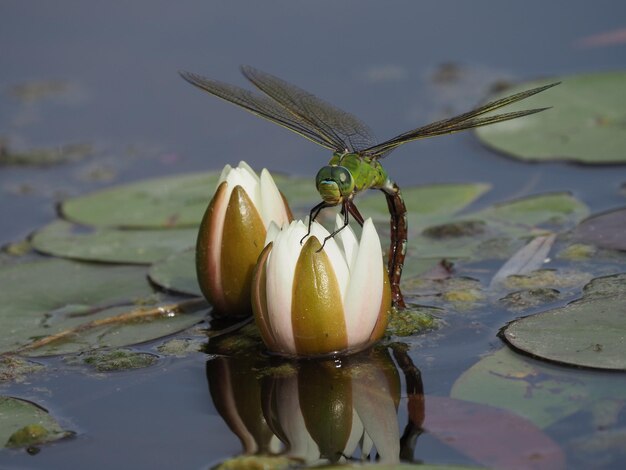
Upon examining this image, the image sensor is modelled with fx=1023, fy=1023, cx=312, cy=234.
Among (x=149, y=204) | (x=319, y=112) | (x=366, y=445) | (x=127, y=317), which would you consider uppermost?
(x=319, y=112)

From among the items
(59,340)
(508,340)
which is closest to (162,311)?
(59,340)

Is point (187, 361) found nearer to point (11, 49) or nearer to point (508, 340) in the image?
point (508, 340)

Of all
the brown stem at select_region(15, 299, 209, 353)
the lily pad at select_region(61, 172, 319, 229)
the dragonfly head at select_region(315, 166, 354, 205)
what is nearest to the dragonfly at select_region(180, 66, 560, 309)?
the dragonfly head at select_region(315, 166, 354, 205)

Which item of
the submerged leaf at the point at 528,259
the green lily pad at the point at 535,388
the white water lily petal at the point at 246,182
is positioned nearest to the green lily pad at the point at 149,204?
the white water lily petal at the point at 246,182

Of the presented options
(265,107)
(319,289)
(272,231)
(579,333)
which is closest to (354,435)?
(319,289)

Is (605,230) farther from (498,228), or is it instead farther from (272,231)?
(272,231)

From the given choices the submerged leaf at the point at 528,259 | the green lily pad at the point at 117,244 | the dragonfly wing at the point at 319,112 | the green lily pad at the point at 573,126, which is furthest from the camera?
the green lily pad at the point at 573,126

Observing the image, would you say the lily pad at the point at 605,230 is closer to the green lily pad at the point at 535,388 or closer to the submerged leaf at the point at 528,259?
the submerged leaf at the point at 528,259
